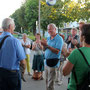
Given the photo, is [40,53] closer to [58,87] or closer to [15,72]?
[58,87]

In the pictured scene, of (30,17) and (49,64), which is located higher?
(30,17)

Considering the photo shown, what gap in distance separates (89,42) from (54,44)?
182cm

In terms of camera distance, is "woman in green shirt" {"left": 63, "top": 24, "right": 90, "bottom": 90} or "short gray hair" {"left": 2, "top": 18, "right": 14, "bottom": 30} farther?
"short gray hair" {"left": 2, "top": 18, "right": 14, "bottom": 30}

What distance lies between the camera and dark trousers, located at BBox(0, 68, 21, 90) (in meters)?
2.81

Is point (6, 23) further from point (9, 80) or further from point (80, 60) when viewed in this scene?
point (80, 60)

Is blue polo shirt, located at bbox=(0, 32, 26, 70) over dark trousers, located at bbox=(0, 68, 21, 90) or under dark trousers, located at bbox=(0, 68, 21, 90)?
over

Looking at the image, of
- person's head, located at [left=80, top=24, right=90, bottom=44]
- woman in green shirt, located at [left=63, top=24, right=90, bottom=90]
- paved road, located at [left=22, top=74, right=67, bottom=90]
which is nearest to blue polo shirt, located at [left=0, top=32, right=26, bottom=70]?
woman in green shirt, located at [left=63, top=24, right=90, bottom=90]

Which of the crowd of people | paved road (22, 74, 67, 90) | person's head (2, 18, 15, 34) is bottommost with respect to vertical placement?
paved road (22, 74, 67, 90)

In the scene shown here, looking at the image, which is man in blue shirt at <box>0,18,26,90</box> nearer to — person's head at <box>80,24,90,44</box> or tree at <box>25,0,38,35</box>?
person's head at <box>80,24,90,44</box>

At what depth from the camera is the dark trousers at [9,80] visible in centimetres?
281

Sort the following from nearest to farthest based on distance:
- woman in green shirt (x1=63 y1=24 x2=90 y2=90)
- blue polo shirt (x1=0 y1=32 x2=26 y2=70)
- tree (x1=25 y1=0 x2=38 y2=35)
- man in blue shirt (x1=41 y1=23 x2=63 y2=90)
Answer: woman in green shirt (x1=63 y1=24 x2=90 y2=90), blue polo shirt (x1=0 y1=32 x2=26 y2=70), man in blue shirt (x1=41 y1=23 x2=63 y2=90), tree (x1=25 y1=0 x2=38 y2=35)

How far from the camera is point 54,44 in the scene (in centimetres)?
386

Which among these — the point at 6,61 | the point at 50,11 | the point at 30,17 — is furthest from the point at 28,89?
the point at 30,17

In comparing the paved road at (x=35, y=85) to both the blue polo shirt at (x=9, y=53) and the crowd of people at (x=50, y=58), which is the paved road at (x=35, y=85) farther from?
the blue polo shirt at (x=9, y=53)
